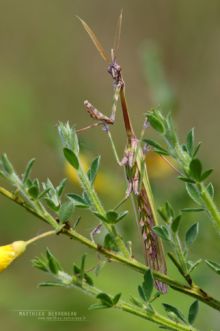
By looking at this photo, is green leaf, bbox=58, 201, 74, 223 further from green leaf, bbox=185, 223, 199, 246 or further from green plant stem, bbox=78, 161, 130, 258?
green leaf, bbox=185, 223, 199, 246

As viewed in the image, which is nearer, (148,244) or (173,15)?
(148,244)

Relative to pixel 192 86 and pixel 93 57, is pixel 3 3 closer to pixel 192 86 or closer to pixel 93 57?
pixel 93 57

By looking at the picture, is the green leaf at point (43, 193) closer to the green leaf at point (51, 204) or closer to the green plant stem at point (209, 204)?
the green leaf at point (51, 204)

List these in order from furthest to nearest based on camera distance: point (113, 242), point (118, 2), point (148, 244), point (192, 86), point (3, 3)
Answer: point (118, 2), point (3, 3), point (192, 86), point (148, 244), point (113, 242)

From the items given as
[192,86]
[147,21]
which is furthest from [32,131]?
[147,21]

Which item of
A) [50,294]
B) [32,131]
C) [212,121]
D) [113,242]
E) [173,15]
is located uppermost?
[173,15]

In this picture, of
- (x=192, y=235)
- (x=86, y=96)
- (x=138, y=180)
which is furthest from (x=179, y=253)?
(x=86, y=96)

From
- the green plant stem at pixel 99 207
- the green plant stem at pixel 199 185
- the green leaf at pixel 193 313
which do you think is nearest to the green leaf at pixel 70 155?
the green plant stem at pixel 99 207
